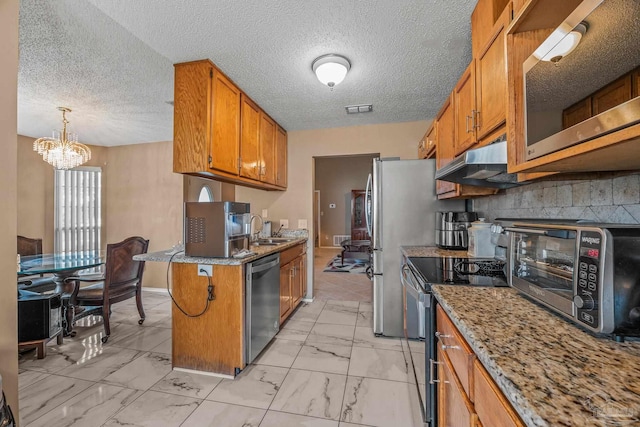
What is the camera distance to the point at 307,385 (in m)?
1.89

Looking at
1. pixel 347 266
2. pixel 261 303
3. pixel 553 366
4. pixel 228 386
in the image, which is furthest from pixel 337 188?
pixel 553 366

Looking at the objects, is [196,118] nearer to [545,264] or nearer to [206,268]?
[206,268]

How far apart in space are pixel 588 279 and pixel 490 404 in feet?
1.36

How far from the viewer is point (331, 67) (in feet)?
6.77

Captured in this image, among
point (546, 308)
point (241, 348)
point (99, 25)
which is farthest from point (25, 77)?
point (546, 308)

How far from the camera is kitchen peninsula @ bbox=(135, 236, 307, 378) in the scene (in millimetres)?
1960

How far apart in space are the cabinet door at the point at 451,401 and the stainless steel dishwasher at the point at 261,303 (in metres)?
1.37

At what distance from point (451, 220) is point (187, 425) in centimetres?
235

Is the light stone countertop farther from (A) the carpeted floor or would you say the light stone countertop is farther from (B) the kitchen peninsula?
(A) the carpeted floor

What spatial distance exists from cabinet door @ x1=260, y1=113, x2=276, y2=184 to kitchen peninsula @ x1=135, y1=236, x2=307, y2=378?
1376 mm

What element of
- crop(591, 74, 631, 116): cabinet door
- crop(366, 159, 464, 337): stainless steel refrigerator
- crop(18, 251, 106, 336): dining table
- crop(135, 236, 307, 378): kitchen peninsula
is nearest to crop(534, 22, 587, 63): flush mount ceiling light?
crop(591, 74, 631, 116): cabinet door

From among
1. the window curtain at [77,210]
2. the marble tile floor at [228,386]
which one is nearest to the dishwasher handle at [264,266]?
the marble tile floor at [228,386]

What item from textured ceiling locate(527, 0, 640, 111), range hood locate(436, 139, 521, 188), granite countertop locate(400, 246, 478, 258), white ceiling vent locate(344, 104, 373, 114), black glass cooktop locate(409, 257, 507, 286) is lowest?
black glass cooktop locate(409, 257, 507, 286)

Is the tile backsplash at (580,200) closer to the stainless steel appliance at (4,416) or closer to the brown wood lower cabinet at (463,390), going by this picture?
the brown wood lower cabinet at (463,390)
